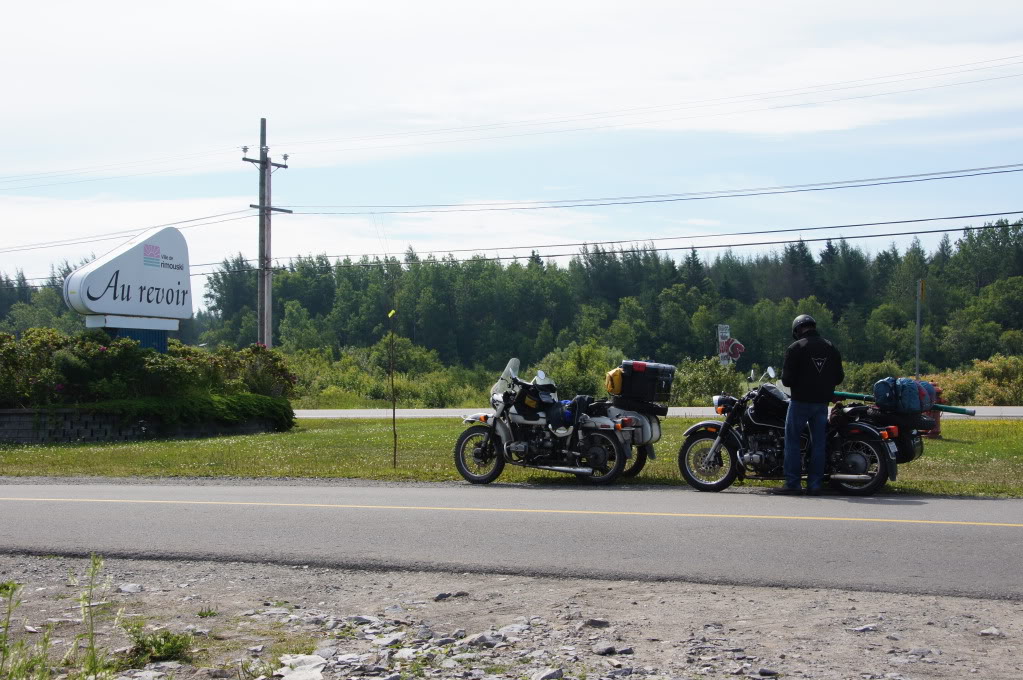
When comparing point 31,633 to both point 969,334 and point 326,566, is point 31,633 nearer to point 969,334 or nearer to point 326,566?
point 326,566

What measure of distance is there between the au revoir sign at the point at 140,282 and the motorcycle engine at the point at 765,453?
19.8 metres

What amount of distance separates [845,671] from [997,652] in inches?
37.1

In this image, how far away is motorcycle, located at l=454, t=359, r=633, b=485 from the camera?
12.7m

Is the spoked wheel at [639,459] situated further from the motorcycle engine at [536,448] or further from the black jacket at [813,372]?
the black jacket at [813,372]

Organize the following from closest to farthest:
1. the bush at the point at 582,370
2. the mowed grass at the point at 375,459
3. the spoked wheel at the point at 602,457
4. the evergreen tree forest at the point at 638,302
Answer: the spoked wheel at the point at 602,457 → the mowed grass at the point at 375,459 → the bush at the point at 582,370 → the evergreen tree forest at the point at 638,302

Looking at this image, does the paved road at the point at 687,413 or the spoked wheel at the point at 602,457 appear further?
the paved road at the point at 687,413

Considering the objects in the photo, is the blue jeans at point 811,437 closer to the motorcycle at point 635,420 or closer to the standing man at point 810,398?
the standing man at point 810,398

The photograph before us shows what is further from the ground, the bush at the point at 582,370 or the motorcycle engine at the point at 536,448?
the bush at the point at 582,370

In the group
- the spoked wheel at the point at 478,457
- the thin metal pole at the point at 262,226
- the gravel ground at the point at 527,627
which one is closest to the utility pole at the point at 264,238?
the thin metal pole at the point at 262,226

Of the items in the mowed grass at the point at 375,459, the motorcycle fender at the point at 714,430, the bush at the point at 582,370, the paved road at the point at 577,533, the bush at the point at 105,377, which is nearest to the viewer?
the paved road at the point at 577,533

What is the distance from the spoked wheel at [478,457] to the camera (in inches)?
517

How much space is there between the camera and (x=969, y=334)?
286 feet

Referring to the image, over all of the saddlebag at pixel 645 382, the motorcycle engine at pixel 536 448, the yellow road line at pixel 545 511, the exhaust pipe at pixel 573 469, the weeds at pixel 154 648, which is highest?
the saddlebag at pixel 645 382

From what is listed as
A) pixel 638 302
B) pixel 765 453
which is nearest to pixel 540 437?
pixel 765 453
